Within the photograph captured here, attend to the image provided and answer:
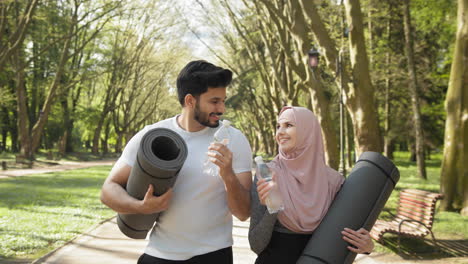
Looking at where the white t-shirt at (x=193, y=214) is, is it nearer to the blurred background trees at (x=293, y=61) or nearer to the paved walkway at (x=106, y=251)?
the paved walkway at (x=106, y=251)

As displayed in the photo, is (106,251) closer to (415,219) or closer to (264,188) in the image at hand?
(415,219)

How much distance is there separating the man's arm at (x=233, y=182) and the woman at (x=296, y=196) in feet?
0.26

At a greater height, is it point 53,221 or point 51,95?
point 51,95

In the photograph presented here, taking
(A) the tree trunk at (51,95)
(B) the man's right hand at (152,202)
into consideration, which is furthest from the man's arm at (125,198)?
(A) the tree trunk at (51,95)

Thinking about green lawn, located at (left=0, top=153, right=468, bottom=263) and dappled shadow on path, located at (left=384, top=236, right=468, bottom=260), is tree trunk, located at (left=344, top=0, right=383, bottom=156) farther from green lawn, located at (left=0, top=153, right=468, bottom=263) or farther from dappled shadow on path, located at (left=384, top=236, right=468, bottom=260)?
dappled shadow on path, located at (left=384, top=236, right=468, bottom=260)

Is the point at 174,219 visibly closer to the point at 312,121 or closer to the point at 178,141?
the point at 178,141

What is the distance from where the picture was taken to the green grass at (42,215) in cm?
765

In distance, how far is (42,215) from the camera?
35.2ft

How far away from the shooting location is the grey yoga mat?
2289 mm

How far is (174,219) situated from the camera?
2656 millimetres

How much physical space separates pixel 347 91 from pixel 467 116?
244 cm

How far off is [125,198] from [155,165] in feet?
1.06

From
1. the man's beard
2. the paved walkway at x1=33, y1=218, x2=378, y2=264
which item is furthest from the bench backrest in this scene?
the man's beard

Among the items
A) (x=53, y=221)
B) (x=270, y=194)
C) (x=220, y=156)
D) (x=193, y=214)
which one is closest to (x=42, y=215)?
(x=53, y=221)
